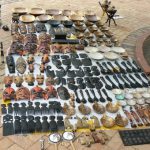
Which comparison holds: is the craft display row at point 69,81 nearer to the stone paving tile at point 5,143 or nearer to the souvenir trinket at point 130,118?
the souvenir trinket at point 130,118

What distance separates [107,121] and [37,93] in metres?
2.03

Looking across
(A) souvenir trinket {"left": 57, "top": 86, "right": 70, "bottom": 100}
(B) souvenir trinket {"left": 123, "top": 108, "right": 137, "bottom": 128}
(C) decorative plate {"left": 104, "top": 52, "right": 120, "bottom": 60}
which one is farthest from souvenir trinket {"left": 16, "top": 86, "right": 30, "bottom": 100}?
(C) decorative plate {"left": 104, "top": 52, "right": 120, "bottom": 60}

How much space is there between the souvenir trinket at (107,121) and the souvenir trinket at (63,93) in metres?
1.20

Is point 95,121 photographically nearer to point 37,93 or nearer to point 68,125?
point 68,125

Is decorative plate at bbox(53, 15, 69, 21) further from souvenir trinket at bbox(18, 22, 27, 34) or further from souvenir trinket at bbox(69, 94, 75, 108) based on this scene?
souvenir trinket at bbox(69, 94, 75, 108)

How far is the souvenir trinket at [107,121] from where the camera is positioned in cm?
745

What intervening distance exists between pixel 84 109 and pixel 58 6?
7084mm

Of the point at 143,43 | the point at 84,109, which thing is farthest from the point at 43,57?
the point at 143,43

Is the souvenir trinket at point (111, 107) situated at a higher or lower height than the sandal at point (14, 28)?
lower

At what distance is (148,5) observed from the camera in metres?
15.2

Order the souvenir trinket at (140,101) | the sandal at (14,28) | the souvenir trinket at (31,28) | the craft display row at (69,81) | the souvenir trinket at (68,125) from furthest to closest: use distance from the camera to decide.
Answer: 1. the souvenir trinket at (31,28)
2. the sandal at (14,28)
3. the souvenir trinket at (140,101)
4. the craft display row at (69,81)
5. the souvenir trinket at (68,125)

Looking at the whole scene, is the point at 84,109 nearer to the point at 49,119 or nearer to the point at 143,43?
the point at 49,119

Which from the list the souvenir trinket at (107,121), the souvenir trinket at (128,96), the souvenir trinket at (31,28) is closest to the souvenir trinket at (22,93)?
the souvenir trinket at (107,121)

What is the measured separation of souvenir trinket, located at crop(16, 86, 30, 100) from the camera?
7.92 metres
